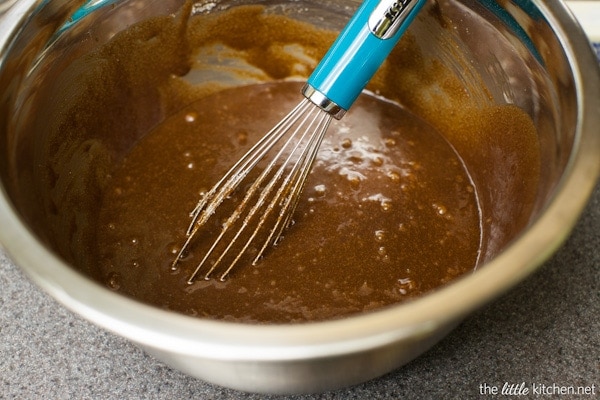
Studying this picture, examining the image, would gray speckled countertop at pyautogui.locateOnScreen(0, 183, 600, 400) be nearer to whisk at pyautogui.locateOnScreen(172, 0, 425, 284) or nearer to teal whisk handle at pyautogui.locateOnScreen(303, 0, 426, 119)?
whisk at pyautogui.locateOnScreen(172, 0, 425, 284)

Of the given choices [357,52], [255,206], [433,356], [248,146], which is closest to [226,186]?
[255,206]

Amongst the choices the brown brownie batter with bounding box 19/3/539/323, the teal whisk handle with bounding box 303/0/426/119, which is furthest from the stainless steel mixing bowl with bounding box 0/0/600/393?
the teal whisk handle with bounding box 303/0/426/119

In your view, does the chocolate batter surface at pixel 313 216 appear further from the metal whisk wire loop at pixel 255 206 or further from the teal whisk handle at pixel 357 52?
the teal whisk handle at pixel 357 52

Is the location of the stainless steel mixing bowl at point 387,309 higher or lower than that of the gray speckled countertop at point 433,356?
higher

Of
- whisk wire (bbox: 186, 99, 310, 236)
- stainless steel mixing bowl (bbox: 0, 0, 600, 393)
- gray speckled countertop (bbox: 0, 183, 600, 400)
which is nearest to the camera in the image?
stainless steel mixing bowl (bbox: 0, 0, 600, 393)

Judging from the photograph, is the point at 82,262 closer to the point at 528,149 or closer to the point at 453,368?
the point at 453,368

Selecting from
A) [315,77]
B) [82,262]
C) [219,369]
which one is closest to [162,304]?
[82,262]

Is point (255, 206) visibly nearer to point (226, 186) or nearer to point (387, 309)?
point (226, 186)

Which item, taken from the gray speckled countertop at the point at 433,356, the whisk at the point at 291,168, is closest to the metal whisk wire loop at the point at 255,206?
the whisk at the point at 291,168
